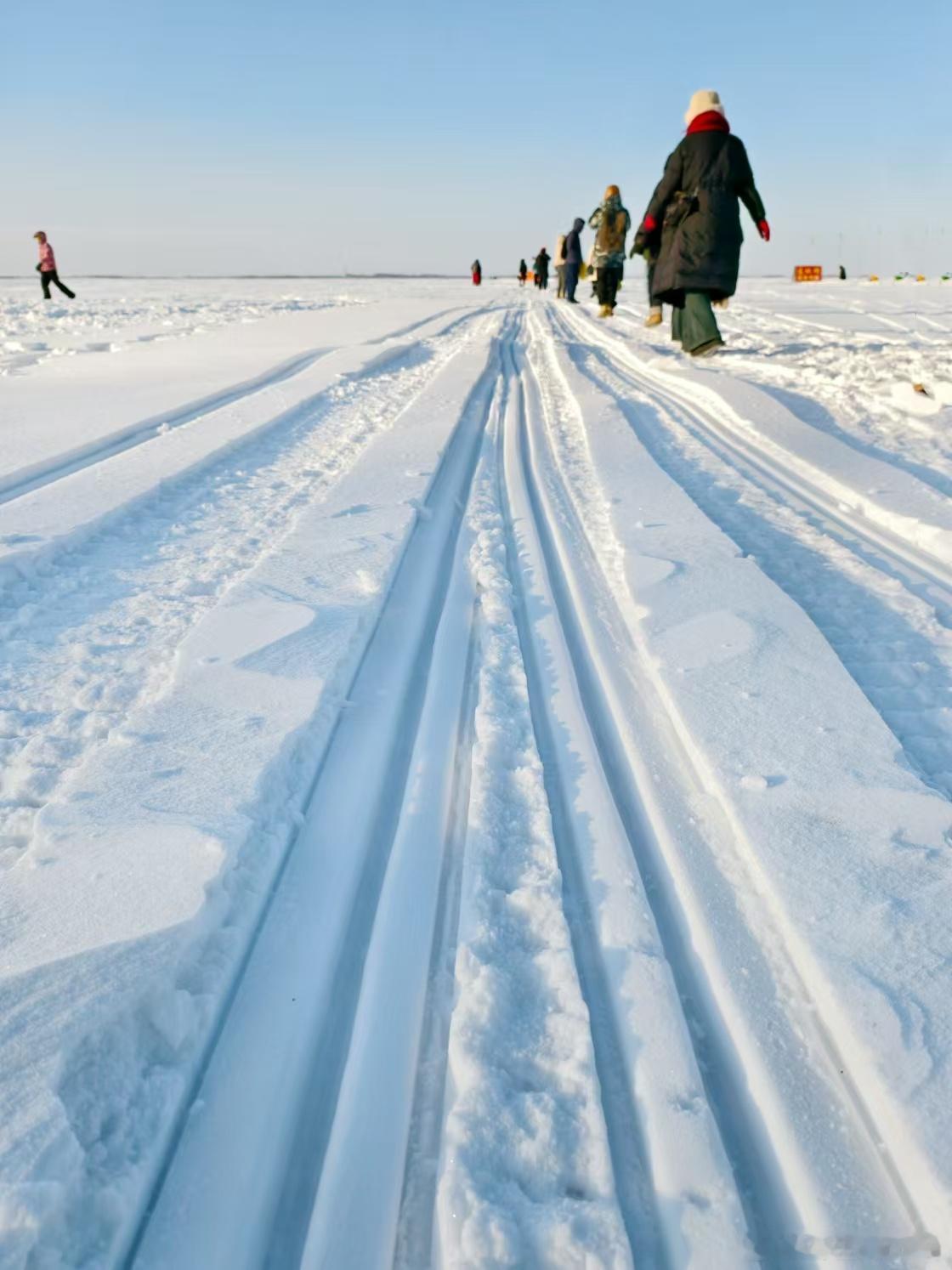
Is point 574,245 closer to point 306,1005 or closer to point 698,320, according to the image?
point 698,320

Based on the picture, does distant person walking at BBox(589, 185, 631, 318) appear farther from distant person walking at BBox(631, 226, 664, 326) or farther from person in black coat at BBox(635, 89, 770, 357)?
person in black coat at BBox(635, 89, 770, 357)

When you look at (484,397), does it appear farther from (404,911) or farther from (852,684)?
(404,911)

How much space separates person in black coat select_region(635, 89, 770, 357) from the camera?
288 inches

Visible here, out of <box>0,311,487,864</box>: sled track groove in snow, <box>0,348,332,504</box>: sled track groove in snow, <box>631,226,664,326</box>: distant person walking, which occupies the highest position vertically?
<box>631,226,664,326</box>: distant person walking

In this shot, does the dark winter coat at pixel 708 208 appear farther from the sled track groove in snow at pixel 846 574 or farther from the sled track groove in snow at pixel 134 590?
the sled track groove in snow at pixel 134 590

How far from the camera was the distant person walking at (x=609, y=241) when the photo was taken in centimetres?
1390

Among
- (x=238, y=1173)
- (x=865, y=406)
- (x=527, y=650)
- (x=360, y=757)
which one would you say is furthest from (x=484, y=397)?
(x=238, y=1173)

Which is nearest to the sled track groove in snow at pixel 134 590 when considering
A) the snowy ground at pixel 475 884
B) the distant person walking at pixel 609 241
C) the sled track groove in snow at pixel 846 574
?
the snowy ground at pixel 475 884

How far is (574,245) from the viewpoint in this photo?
19734 mm

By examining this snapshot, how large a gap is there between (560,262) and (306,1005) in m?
21.9

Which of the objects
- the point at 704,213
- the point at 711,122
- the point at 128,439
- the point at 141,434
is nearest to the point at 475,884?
the point at 128,439

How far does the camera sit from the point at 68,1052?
111 cm

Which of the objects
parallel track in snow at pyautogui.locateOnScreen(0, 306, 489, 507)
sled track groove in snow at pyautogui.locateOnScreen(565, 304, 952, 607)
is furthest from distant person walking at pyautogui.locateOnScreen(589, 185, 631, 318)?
sled track groove in snow at pyautogui.locateOnScreen(565, 304, 952, 607)

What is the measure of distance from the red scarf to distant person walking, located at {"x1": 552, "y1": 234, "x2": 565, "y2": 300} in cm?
1341
